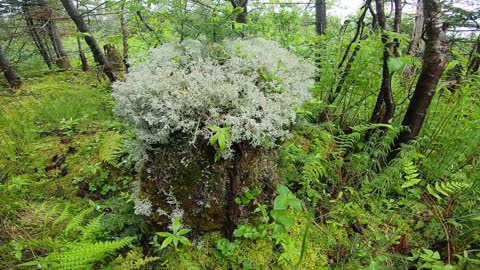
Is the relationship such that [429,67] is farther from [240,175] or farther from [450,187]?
[240,175]

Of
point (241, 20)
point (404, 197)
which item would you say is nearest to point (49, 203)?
point (241, 20)

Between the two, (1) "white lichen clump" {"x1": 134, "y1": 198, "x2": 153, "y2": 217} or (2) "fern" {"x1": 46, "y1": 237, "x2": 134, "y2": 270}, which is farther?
(1) "white lichen clump" {"x1": 134, "y1": 198, "x2": 153, "y2": 217}

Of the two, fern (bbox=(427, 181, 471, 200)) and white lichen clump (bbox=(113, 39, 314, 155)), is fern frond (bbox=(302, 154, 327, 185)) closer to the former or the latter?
white lichen clump (bbox=(113, 39, 314, 155))

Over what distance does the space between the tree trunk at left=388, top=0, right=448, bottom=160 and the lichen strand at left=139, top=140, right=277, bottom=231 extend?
1.39 m

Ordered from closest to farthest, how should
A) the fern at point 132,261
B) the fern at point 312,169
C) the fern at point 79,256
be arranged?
the fern at point 79,256
the fern at point 132,261
the fern at point 312,169

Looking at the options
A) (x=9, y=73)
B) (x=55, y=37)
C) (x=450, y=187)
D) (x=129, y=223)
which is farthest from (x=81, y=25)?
(x=450, y=187)

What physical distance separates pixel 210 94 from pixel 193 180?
530 millimetres

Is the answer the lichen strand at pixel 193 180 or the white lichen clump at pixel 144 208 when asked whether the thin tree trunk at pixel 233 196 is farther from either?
the white lichen clump at pixel 144 208

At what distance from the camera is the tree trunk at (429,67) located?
80.7 inches

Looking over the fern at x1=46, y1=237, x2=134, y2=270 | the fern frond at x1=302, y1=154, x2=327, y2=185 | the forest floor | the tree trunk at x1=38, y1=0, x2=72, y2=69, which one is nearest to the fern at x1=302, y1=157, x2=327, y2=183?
the fern frond at x1=302, y1=154, x2=327, y2=185

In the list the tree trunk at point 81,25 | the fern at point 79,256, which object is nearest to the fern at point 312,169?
the fern at point 79,256

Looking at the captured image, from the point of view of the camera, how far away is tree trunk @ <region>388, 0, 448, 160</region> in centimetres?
205

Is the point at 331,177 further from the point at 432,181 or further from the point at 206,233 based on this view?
the point at 206,233

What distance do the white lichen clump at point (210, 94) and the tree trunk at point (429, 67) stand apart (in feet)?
3.32
